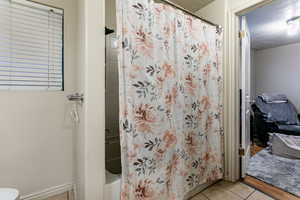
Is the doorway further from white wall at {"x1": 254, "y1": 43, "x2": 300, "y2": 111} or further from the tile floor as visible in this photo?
the tile floor

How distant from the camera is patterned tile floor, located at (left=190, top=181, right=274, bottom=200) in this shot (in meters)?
1.63

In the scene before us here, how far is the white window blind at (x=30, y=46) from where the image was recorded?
140cm

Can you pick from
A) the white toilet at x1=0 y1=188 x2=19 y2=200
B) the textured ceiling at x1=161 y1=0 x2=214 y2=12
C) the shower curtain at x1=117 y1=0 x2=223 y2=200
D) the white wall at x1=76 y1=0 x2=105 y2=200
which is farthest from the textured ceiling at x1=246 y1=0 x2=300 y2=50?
the white toilet at x1=0 y1=188 x2=19 y2=200

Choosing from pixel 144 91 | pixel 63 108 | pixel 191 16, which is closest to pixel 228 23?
pixel 191 16

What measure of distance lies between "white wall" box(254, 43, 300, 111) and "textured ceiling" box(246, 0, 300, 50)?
0.25m

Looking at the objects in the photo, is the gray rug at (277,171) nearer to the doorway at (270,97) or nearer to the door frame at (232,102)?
the doorway at (270,97)

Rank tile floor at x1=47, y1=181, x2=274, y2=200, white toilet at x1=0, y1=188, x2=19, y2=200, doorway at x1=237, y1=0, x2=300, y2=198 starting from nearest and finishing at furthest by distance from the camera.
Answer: white toilet at x1=0, y1=188, x2=19, y2=200, tile floor at x1=47, y1=181, x2=274, y2=200, doorway at x1=237, y1=0, x2=300, y2=198

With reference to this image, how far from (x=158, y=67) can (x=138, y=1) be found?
1.70 feet

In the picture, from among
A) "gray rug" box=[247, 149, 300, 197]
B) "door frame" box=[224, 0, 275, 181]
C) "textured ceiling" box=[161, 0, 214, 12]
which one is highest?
"textured ceiling" box=[161, 0, 214, 12]

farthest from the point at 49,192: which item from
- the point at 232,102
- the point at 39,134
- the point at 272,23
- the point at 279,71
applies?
the point at 279,71

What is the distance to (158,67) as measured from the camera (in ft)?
4.36

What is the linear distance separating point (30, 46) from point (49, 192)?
142 cm

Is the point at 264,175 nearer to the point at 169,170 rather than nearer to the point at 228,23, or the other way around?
the point at 169,170

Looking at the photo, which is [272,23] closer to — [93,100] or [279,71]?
[279,71]
